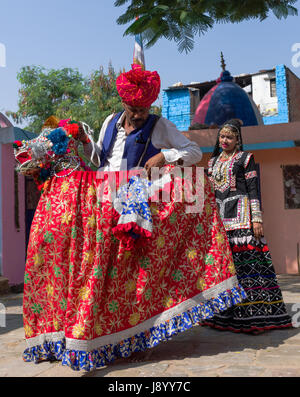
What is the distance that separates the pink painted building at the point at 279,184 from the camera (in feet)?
28.6

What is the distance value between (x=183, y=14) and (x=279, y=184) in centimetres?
430

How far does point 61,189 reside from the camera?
10.0 feet

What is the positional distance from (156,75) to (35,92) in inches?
889

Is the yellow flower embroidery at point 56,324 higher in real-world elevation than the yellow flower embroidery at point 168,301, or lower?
lower

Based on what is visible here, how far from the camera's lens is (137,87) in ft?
10.1

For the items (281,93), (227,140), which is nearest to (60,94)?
(281,93)

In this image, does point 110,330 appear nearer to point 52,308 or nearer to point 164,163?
point 52,308

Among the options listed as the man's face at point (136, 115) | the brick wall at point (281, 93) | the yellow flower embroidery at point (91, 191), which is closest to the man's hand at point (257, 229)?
the man's face at point (136, 115)

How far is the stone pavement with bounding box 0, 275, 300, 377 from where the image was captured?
2688 mm

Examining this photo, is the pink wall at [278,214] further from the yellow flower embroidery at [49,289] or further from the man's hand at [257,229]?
the yellow flower embroidery at [49,289]

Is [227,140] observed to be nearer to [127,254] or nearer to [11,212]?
[127,254]

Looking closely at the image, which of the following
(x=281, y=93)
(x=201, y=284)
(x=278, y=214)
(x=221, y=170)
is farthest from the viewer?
(x=281, y=93)

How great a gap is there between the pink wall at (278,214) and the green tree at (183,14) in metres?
3.14

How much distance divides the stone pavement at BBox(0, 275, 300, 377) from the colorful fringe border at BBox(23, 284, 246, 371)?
67mm
